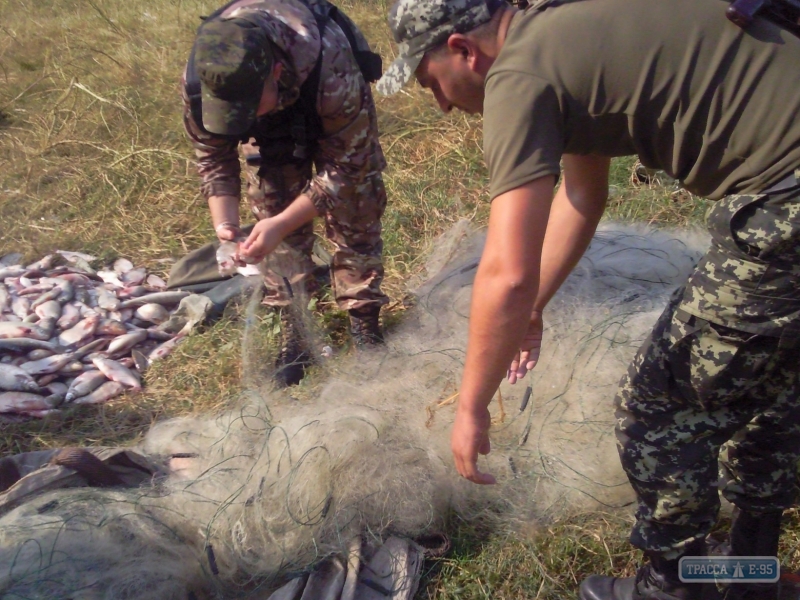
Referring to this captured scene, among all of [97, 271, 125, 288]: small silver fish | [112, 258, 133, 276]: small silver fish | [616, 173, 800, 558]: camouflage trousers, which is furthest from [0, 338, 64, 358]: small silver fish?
[616, 173, 800, 558]: camouflage trousers

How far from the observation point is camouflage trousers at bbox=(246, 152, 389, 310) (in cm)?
351

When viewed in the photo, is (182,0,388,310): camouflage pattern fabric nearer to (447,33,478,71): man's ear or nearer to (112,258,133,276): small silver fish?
(447,33,478,71): man's ear

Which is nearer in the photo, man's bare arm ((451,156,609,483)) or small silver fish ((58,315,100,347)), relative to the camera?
man's bare arm ((451,156,609,483))

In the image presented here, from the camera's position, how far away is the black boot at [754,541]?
2240mm

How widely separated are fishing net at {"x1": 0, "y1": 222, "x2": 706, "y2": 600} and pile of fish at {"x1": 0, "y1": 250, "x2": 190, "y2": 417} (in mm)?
857

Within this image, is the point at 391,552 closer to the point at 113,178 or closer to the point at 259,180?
the point at 259,180

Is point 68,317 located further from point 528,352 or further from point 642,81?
point 642,81

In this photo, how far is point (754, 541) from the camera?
228cm

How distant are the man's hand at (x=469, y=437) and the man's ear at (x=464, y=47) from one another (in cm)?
89

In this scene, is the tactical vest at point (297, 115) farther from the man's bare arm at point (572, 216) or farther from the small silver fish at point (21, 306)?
the small silver fish at point (21, 306)

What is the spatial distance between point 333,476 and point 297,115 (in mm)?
1563

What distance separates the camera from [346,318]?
165 inches

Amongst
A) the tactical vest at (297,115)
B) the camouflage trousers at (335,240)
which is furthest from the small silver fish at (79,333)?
the tactical vest at (297,115)

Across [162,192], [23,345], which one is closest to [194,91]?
[23,345]
